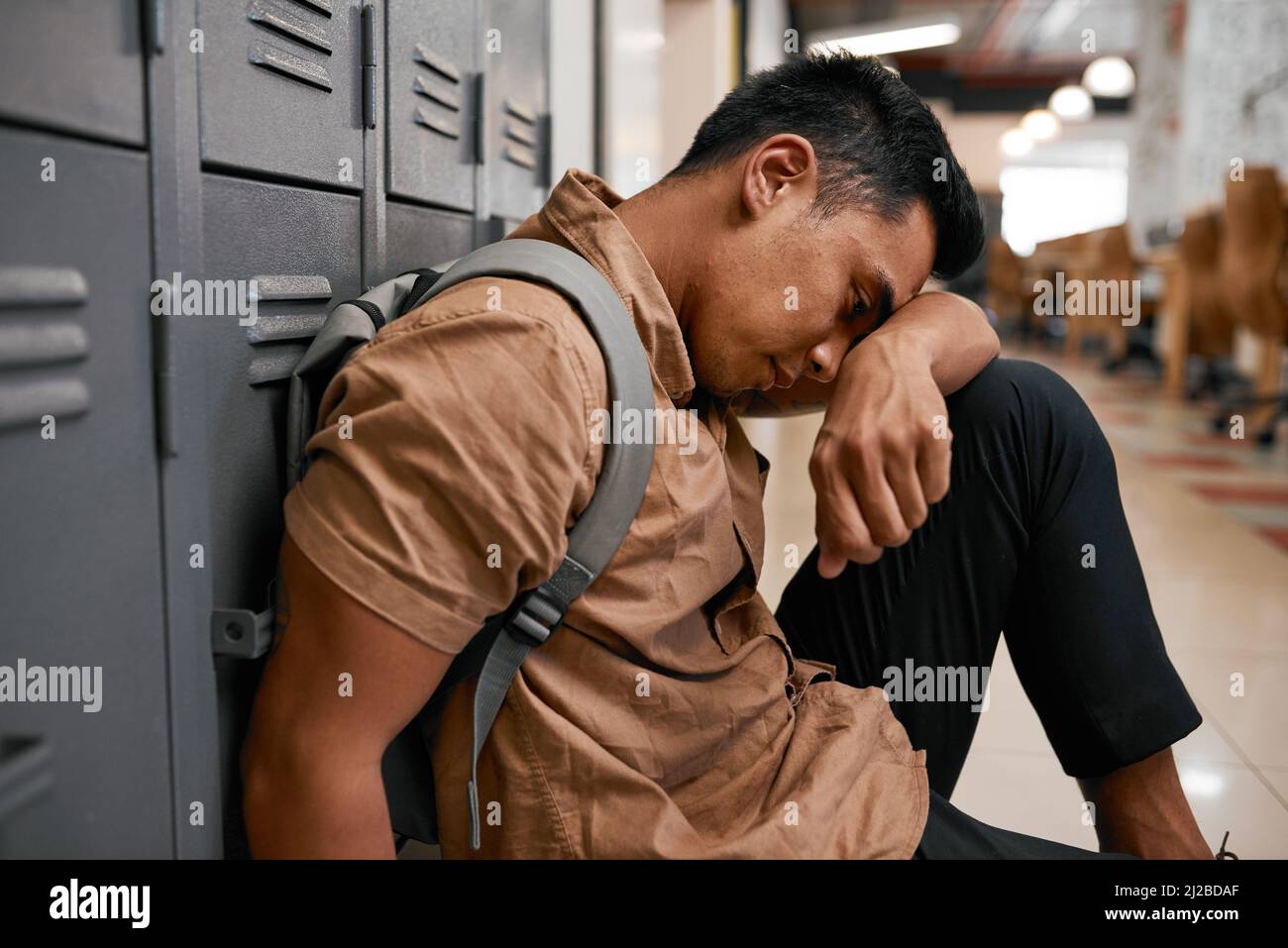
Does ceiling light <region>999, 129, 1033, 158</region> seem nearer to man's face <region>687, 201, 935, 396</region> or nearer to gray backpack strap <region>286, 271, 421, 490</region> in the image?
man's face <region>687, 201, 935, 396</region>

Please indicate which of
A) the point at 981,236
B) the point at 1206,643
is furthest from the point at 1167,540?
the point at 981,236

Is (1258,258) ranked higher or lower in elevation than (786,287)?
higher

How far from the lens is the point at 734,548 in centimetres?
90

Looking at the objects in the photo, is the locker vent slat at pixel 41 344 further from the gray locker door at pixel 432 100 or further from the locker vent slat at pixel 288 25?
the gray locker door at pixel 432 100

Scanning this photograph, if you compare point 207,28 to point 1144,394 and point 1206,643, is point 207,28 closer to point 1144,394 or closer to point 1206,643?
point 1206,643

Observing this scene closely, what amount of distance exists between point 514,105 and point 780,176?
0.77 meters

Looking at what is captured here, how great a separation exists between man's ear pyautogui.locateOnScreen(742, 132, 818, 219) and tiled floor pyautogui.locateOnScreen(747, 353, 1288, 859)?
2.73 ft

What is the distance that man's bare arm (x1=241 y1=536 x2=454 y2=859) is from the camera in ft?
2.17

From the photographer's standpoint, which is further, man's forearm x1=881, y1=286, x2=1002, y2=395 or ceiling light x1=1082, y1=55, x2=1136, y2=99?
ceiling light x1=1082, y1=55, x2=1136, y2=99

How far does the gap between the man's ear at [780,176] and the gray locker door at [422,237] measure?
1.26ft

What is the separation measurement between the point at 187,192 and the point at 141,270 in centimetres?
7

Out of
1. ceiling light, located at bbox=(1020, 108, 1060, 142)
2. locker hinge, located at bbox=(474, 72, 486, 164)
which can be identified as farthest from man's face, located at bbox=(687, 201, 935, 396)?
ceiling light, located at bbox=(1020, 108, 1060, 142)

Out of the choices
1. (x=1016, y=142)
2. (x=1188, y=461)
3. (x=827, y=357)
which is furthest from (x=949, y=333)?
(x=1016, y=142)

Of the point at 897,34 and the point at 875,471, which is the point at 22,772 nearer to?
the point at 875,471
